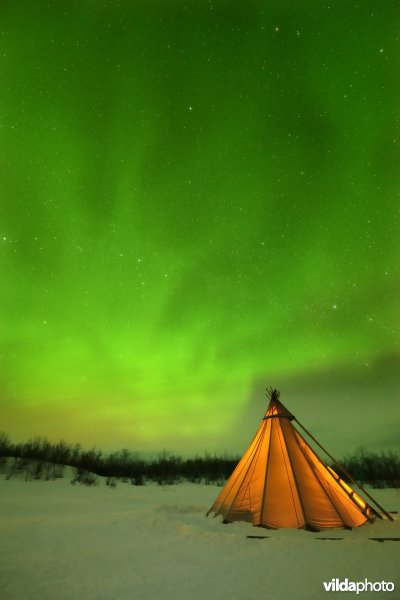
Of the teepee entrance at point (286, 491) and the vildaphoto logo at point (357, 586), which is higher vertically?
the teepee entrance at point (286, 491)

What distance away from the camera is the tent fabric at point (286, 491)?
687 cm

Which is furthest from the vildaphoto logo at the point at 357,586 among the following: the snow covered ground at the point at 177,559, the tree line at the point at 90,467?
the tree line at the point at 90,467

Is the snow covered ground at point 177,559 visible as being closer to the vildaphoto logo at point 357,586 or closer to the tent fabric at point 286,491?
the vildaphoto logo at point 357,586

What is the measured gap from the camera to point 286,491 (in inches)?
283

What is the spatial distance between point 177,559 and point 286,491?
294 centimetres

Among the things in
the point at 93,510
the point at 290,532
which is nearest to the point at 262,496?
the point at 290,532

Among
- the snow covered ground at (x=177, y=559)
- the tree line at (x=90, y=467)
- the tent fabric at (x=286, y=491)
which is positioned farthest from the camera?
the tree line at (x=90, y=467)

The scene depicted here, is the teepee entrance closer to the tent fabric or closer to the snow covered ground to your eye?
the tent fabric

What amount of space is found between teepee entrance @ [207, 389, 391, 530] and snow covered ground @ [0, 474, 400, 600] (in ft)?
0.95

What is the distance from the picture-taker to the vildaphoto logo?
416cm

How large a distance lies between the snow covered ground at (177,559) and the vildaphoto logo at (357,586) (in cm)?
9

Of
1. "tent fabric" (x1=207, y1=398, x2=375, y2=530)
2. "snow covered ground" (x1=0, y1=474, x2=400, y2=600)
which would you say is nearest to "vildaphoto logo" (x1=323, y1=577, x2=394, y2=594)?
"snow covered ground" (x1=0, y1=474, x2=400, y2=600)

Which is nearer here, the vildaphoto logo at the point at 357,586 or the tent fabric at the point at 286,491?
the vildaphoto logo at the point at 357,586

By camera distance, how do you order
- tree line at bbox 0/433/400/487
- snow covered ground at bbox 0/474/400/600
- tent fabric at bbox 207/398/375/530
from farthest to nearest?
tree line at bbox 0/433/400/487, tent fabric at bbox 207/398/375/530, snow covered ground at bbox 0/474/400/600
